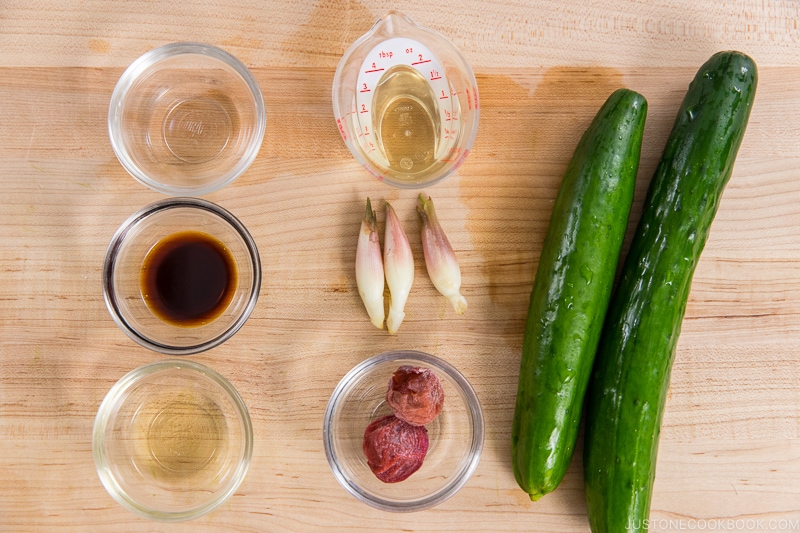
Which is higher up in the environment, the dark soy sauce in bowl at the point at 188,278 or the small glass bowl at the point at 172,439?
the dark soy sauce in bowl at the point at 188,278

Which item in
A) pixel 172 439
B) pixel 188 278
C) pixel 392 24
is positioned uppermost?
pixel 392 24

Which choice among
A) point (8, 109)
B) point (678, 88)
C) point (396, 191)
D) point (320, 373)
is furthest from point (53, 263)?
point (678, 88)

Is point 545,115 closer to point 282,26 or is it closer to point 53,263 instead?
point 282,26

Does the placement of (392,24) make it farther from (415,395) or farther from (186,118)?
(415,395)

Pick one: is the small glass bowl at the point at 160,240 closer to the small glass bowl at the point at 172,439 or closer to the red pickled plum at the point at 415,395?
the small glass bowl at the point at 172,439

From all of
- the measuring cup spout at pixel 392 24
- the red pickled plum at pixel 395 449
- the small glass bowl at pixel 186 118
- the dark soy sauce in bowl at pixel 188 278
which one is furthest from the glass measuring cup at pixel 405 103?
the red pickled plum at pixel 395 449

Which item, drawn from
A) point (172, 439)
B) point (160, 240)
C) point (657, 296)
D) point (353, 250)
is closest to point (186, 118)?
point (160, 240)
